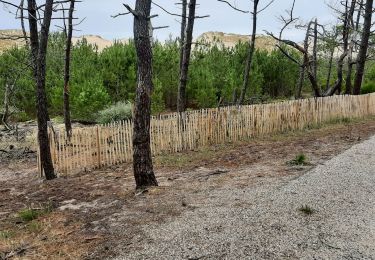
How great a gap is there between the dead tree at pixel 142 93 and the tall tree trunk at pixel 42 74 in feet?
9.69

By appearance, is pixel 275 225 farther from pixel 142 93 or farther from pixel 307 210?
pixel 142 93

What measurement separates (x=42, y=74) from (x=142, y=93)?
3.16 meters

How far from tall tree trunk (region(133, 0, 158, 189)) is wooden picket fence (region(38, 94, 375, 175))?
3.43m

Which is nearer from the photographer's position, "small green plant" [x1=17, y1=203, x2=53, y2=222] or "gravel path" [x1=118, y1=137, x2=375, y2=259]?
"gravel path" [x1=118, y1=137, x2=375, y2=259]

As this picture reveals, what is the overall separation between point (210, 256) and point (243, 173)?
407 cm

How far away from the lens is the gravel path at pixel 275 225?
458cm

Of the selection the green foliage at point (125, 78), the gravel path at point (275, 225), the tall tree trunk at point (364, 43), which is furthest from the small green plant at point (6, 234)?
the tall tree trunk at point (364, 43)

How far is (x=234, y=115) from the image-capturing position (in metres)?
13.5

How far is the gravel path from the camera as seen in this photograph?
4.58 meters

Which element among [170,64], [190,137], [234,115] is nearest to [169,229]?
[190,137]

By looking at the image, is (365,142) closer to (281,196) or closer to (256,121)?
(256,121)

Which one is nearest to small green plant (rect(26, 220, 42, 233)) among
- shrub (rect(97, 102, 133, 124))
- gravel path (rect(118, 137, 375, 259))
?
gravel path (rect(118, 137, 375, 259))

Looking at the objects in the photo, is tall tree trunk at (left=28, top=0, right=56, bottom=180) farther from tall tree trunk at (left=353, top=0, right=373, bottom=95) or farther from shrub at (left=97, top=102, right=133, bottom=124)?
tall tree trunk at (left=353, top=0, right=373, bottom=95)

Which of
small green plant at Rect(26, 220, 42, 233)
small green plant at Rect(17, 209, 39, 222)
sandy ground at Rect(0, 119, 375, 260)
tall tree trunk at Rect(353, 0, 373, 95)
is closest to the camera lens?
sandy ground at Rect(0, 119, 375, 260)
